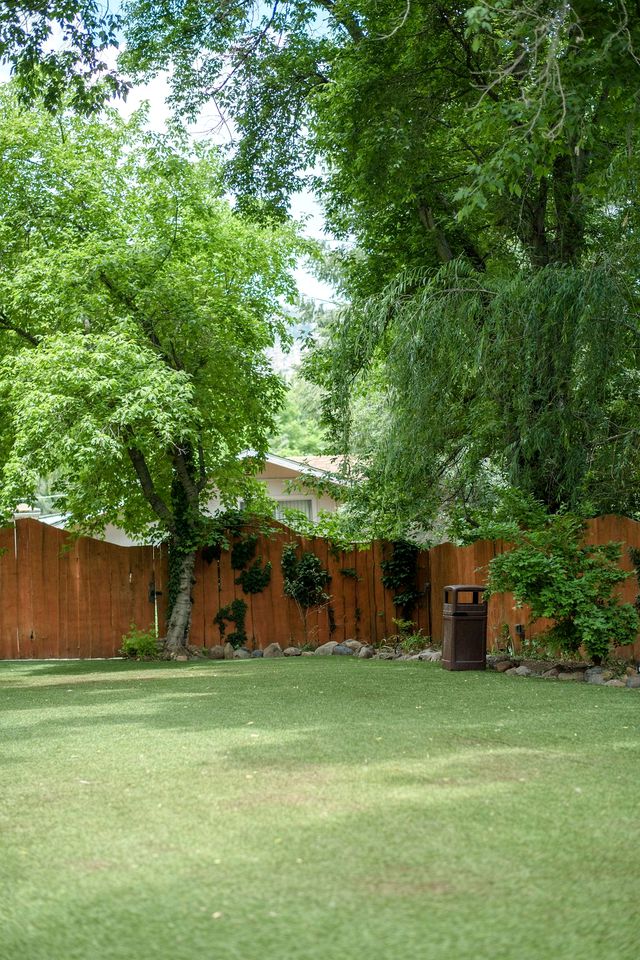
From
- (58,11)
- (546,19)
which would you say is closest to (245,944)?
(546,19)

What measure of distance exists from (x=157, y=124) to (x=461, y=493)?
283 inches

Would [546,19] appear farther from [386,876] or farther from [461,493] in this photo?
[386,876]

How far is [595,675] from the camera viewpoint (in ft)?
30.1

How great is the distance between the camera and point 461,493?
39.2 feet

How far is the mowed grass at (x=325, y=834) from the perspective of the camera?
9.02 ft

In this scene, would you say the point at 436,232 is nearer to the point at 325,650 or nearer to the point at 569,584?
the point at 569,584

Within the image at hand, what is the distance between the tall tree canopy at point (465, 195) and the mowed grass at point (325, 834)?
148 inches

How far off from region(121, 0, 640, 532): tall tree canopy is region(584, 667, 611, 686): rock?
184cm

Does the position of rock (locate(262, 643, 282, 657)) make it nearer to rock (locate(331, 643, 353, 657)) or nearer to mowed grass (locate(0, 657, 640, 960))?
rock (locate(331, 643, 353, 657))

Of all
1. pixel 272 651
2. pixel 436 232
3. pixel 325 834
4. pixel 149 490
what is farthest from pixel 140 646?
pixel 325 834

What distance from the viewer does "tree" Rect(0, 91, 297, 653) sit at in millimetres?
11367

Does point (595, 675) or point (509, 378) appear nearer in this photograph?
point (595, 675)

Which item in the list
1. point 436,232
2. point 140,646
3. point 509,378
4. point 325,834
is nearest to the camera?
point 325,834

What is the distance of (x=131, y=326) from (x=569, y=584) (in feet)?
20.4
